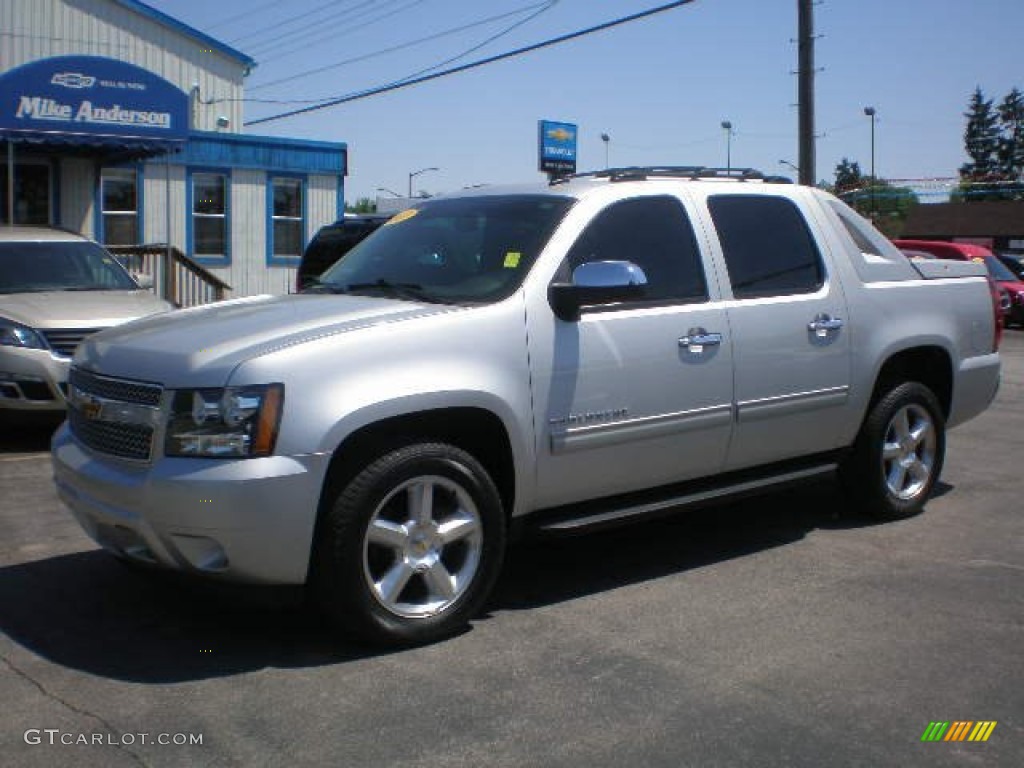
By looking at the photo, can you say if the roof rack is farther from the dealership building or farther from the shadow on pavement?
the dealership building

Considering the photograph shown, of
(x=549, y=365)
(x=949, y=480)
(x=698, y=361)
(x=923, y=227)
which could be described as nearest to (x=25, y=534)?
(x=549, y=365)

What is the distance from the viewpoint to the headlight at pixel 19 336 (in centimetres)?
840

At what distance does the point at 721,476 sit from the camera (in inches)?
225

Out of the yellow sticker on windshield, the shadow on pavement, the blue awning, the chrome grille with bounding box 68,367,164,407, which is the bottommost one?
the shadow on pavement

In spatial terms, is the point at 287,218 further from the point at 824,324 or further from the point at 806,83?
the point at 824,324

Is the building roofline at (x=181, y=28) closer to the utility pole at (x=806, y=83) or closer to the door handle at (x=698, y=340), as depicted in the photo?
the utility pole at (x=806, y=83)

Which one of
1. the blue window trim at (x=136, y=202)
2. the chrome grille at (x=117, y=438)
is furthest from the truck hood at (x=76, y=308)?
the blue window trim at (x=136, y=202)

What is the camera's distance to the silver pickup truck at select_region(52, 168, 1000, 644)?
417cm

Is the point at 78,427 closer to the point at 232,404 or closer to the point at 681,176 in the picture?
the point at 232,404

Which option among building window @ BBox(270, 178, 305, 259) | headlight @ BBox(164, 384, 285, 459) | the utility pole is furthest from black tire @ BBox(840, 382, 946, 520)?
building window @ BBox(270, 178, 305, 259)

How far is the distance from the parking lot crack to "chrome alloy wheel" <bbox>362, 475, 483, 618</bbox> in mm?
1040

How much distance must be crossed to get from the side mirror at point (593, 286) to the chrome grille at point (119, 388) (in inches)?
65.4

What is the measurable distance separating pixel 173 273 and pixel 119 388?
1369 cm

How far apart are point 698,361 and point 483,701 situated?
6.76ft
